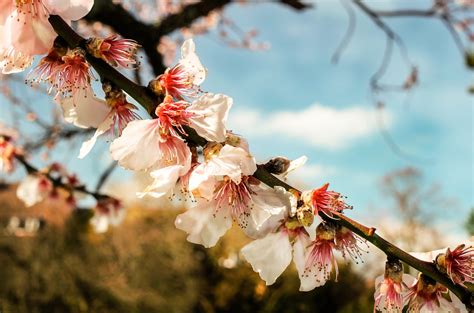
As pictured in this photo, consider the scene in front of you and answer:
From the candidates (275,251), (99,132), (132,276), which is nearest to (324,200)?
(275,251)

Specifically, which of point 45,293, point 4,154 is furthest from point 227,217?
point 45,293

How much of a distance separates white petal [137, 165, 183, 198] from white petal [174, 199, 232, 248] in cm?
7

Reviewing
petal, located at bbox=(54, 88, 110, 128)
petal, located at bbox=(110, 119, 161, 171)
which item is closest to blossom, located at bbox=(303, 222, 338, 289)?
petal, located at bbox=(110, 119, 161, 171)

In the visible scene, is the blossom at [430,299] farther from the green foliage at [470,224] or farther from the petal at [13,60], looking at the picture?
the green foliage at [470,224]

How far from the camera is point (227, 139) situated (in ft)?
2.27

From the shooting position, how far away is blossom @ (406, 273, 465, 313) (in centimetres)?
75

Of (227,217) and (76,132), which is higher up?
(227,217)

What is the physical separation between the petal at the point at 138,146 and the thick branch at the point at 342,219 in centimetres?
3

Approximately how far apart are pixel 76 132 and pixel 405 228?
6019 mm

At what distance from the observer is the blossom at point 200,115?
670mm

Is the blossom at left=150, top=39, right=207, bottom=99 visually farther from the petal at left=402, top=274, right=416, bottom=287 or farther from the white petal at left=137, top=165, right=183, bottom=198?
the petal at left=402, top=274, right=416, bottom=287

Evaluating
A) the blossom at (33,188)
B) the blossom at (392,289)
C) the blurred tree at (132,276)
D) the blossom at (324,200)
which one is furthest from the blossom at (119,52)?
the blurred tree at (132,276)

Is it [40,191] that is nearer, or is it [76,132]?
[40,191]

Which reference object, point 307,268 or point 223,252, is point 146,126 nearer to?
point 307,268
